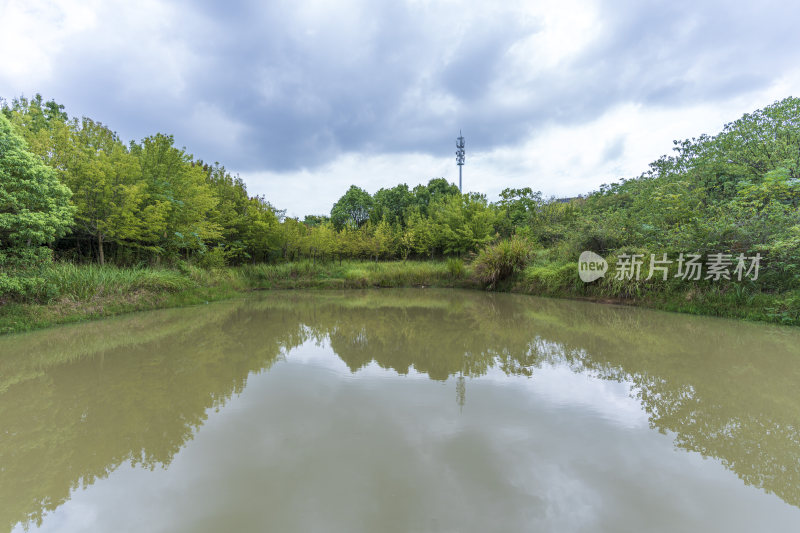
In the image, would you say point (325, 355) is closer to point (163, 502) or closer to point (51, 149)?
point (163, 502)

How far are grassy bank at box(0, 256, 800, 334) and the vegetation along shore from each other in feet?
0.12

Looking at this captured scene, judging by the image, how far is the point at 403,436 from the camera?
105 inches

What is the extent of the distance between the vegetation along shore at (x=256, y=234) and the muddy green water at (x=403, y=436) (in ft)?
9.61

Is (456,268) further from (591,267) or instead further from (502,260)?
(591,267)

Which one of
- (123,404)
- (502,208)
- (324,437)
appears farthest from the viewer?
(502,208)

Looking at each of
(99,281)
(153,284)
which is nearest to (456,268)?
(153,284)

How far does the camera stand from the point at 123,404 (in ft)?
11.1

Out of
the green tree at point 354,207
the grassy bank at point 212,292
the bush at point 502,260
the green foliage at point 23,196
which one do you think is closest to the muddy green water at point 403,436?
the grassy bank at point 212,292

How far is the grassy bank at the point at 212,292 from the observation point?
721cm

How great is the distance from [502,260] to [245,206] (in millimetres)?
14055

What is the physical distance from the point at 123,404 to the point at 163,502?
1.97m

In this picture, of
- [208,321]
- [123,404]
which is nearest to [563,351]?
[123,404]

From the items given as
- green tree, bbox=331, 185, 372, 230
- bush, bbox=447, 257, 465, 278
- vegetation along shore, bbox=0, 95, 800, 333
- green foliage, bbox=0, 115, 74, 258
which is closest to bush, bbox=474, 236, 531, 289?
vegetation along shore, bbox=0, 95, 800, 333

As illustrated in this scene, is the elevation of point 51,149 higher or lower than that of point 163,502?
higher
